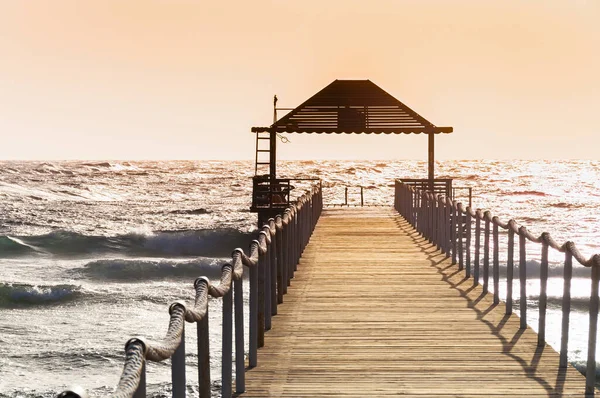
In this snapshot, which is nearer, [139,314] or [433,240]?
[433,240]

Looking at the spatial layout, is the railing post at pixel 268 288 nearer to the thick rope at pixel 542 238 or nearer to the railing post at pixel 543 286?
the thick rope at pixel 542 238

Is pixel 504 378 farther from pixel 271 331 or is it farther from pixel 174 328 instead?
pixel 174 328

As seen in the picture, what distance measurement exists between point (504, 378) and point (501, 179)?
126 metres

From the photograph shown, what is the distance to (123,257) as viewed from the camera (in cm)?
4666

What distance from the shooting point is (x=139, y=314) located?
1077 inches

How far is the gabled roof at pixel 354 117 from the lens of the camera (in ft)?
98.6

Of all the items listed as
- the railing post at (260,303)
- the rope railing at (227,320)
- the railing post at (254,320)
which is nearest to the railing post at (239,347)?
the rope railing at (227,320)

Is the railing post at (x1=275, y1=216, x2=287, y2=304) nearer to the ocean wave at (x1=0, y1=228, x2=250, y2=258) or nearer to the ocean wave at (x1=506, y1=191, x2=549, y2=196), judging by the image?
the ocean wave at (x1=0, y1=228, x2=250, y2=258)

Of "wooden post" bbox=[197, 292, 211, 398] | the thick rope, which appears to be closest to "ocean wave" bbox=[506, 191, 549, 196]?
the thick rope

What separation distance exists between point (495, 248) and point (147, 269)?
2888 cm

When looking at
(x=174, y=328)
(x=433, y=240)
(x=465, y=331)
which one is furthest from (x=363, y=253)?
(x=174, y=328)

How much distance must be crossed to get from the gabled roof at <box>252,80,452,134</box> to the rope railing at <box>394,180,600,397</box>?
1981mm

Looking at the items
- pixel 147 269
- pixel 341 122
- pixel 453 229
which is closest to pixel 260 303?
pixel 453 229

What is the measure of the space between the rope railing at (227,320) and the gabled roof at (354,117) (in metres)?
17.0
